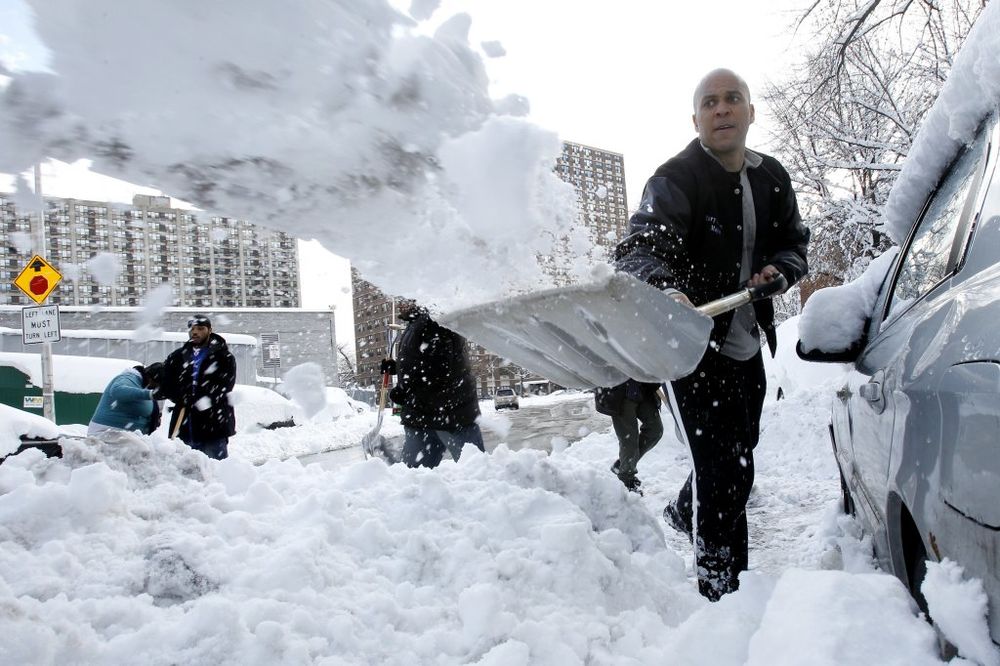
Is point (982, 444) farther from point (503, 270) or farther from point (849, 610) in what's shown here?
point (503, 270)

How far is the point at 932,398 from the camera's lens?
3.98 ft

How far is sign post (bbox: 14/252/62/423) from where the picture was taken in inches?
237

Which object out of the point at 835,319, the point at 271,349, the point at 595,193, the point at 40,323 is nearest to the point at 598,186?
the point at 595,193

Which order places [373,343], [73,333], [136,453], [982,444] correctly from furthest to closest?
[73,333] → [373,343] → [136,453] → [982,444]

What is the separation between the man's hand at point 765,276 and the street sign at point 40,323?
7.38m

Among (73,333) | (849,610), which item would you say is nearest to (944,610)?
(849,610)

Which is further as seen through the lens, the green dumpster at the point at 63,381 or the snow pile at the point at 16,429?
the green dumpster at the point at 63,381

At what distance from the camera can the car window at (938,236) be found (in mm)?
1615

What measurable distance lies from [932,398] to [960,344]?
11cm

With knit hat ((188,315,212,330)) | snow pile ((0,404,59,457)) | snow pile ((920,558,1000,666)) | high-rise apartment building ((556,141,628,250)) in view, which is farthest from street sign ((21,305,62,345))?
snow pile ((920,558,1000,666))

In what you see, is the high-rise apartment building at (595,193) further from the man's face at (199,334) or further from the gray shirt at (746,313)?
the man's face at (199,334)

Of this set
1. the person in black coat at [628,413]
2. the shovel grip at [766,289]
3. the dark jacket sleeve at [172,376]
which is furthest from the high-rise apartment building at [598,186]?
the dark jacket sleeve at [172,376]

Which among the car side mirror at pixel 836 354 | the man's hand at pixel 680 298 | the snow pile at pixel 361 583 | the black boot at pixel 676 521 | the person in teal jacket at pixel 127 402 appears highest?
the man's hand at pixel 680 298

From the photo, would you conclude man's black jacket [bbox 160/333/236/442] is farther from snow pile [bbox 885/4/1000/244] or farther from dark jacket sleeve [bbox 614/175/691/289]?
snow pile [bbox 885/4/1000/244]
